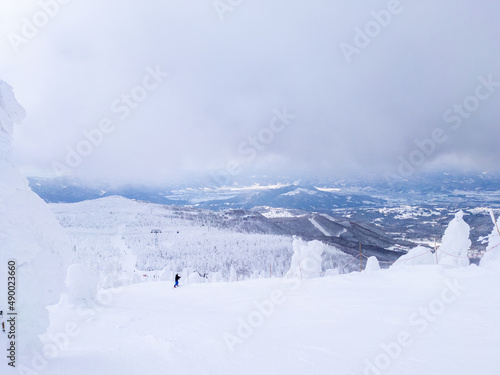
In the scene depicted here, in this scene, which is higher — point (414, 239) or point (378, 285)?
point (378, 285)

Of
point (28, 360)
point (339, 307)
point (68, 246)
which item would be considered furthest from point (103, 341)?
point (339, 307)

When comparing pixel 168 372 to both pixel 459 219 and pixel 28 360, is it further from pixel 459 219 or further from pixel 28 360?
pixel 459 219

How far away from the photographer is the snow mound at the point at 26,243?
6250 millimetres

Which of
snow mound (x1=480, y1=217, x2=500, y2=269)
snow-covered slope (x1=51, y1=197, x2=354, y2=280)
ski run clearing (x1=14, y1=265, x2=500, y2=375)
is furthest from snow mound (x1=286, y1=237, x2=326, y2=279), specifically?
snow-covered slope (x1=51, y1=197, x2=354, y2=280)

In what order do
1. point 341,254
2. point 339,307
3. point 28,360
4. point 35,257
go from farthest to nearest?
point 341,254, point 339,307, point 35,257, point 28,360

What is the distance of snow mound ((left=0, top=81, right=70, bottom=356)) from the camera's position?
625cm

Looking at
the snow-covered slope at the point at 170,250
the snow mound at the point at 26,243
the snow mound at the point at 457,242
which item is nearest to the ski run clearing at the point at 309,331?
the snow mound at the point at 26,243

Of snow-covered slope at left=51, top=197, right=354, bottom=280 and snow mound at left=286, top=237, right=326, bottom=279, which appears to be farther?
snow-covered slope at left=51, top=197, right=354, bottom=280

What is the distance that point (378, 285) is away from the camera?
12.1m

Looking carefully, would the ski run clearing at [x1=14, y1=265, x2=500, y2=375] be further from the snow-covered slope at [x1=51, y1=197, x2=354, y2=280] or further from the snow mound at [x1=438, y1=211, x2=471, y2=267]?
the snow-covered slope at [x1=51, y1=197, x2=354, y2=280]

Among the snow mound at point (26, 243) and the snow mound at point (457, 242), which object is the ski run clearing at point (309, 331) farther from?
the snow mound at point (457, 242)

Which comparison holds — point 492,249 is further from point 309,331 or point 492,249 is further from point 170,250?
point 170,250

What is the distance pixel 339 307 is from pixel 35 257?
9873 mm

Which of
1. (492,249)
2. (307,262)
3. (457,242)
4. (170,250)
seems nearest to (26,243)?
(307,262)
